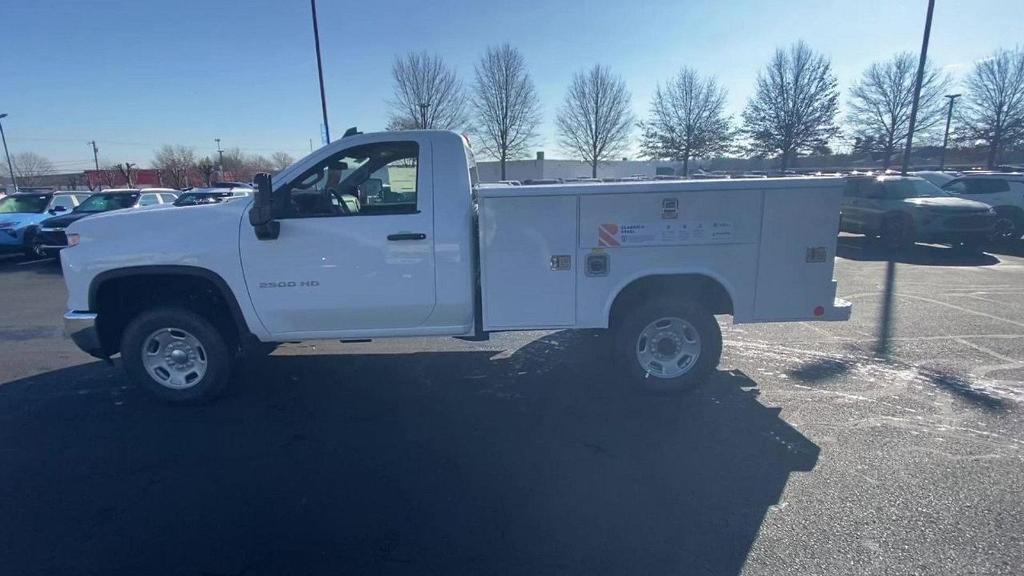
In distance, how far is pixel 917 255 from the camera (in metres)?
13.3

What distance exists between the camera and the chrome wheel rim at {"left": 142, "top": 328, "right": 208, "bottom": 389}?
4.96 metres

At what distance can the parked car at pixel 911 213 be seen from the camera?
43.8 ft

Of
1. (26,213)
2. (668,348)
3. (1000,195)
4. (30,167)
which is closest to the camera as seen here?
(668,348)

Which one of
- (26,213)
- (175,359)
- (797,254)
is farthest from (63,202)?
(797,254)

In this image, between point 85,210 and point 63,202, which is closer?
point 85,210

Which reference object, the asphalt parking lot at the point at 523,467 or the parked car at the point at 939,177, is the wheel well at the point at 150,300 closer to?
the asphalt parking lot at the point at 523,467

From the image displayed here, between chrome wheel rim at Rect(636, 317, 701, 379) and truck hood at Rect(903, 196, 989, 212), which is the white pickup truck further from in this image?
truck hood at Rect(903, 196, 989, 212)

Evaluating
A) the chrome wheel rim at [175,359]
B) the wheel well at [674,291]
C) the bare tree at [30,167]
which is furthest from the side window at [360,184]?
the bare tree at [30,167]

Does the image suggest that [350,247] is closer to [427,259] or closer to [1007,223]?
[427,259]

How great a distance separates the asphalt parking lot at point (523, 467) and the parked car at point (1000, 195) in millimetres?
11301

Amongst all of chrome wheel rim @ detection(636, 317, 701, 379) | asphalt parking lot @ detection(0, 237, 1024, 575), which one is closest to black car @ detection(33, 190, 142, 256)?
asphalt parking lot @ detection(0, 237, 1024, 575)

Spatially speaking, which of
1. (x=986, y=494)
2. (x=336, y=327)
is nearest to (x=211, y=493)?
(x=336, y=327)

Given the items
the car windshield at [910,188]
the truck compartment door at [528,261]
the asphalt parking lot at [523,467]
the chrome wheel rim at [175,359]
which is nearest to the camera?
the asphalt parking lot at [523,467]

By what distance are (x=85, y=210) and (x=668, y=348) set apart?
16537 millimetres
